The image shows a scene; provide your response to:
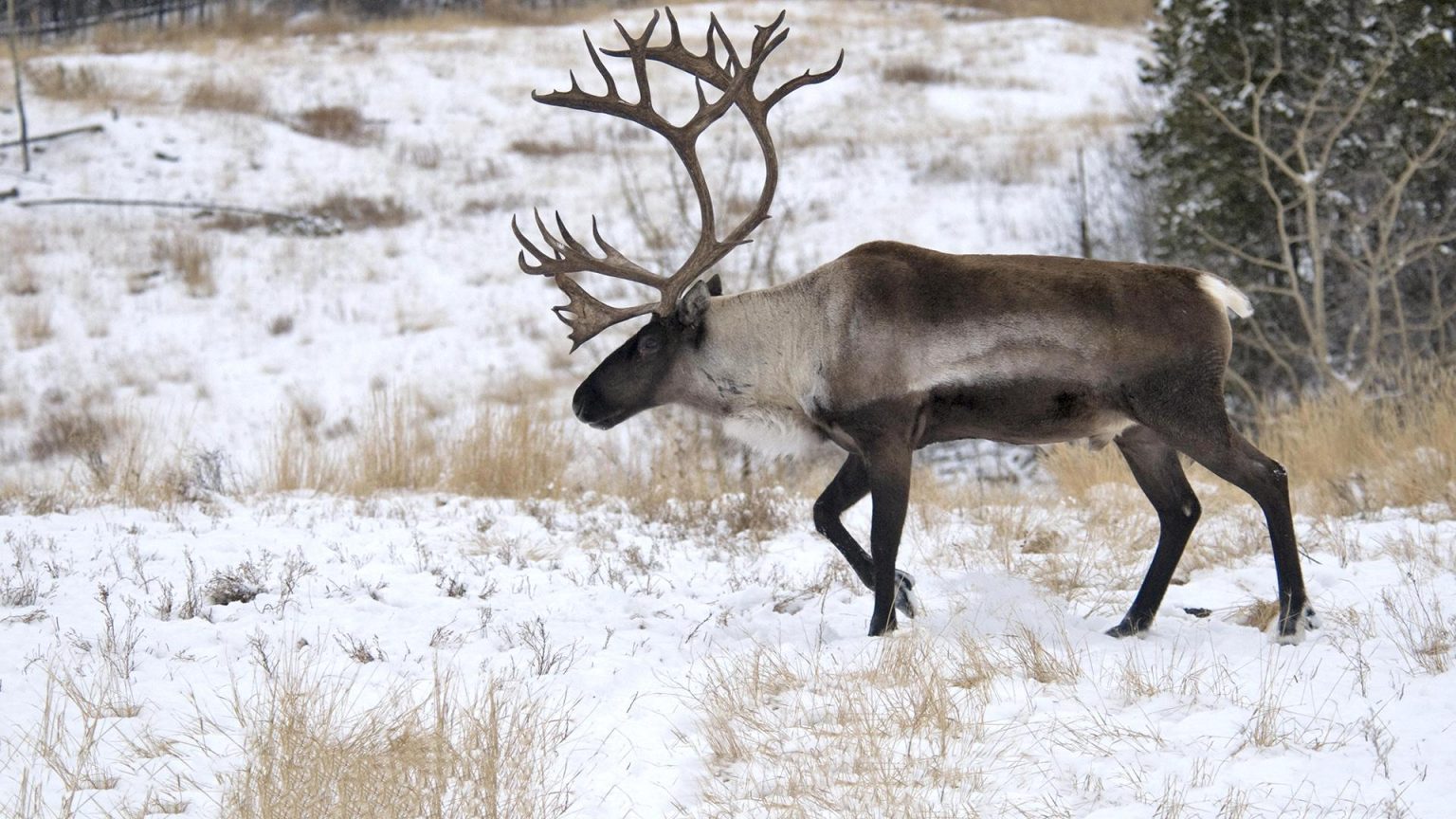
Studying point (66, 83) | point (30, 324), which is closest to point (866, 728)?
point (30, 324)

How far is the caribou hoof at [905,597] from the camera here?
5.09 meters

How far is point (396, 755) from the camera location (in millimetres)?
3434

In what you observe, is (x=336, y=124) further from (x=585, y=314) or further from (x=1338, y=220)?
(x=585, y=314)

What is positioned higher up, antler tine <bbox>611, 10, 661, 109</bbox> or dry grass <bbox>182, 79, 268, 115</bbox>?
antler tine <bbox>611, 10, 661, 109</bbox>

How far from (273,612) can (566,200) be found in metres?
16.4

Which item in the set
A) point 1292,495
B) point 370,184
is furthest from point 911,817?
point 370,184

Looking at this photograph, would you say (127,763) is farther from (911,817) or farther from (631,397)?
(631,397)

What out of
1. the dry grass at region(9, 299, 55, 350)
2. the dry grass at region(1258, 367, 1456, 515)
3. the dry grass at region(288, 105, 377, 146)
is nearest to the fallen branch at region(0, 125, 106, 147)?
the dry grass at region(288, 105, 377, 146)

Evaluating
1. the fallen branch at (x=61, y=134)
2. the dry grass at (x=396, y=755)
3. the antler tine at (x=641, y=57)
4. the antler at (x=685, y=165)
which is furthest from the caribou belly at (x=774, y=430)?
the fallen branch at (x=61, y=134)

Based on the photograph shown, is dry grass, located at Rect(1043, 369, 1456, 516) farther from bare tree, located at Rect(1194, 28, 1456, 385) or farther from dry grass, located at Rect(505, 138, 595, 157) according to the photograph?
dry grass, located at Rect(505, 138, 595, 157)

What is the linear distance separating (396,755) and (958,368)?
245cm

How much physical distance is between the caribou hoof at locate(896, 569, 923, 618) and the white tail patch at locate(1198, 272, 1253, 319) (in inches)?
63.4

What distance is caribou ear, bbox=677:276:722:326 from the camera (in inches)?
213

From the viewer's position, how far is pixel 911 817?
10.2ft
